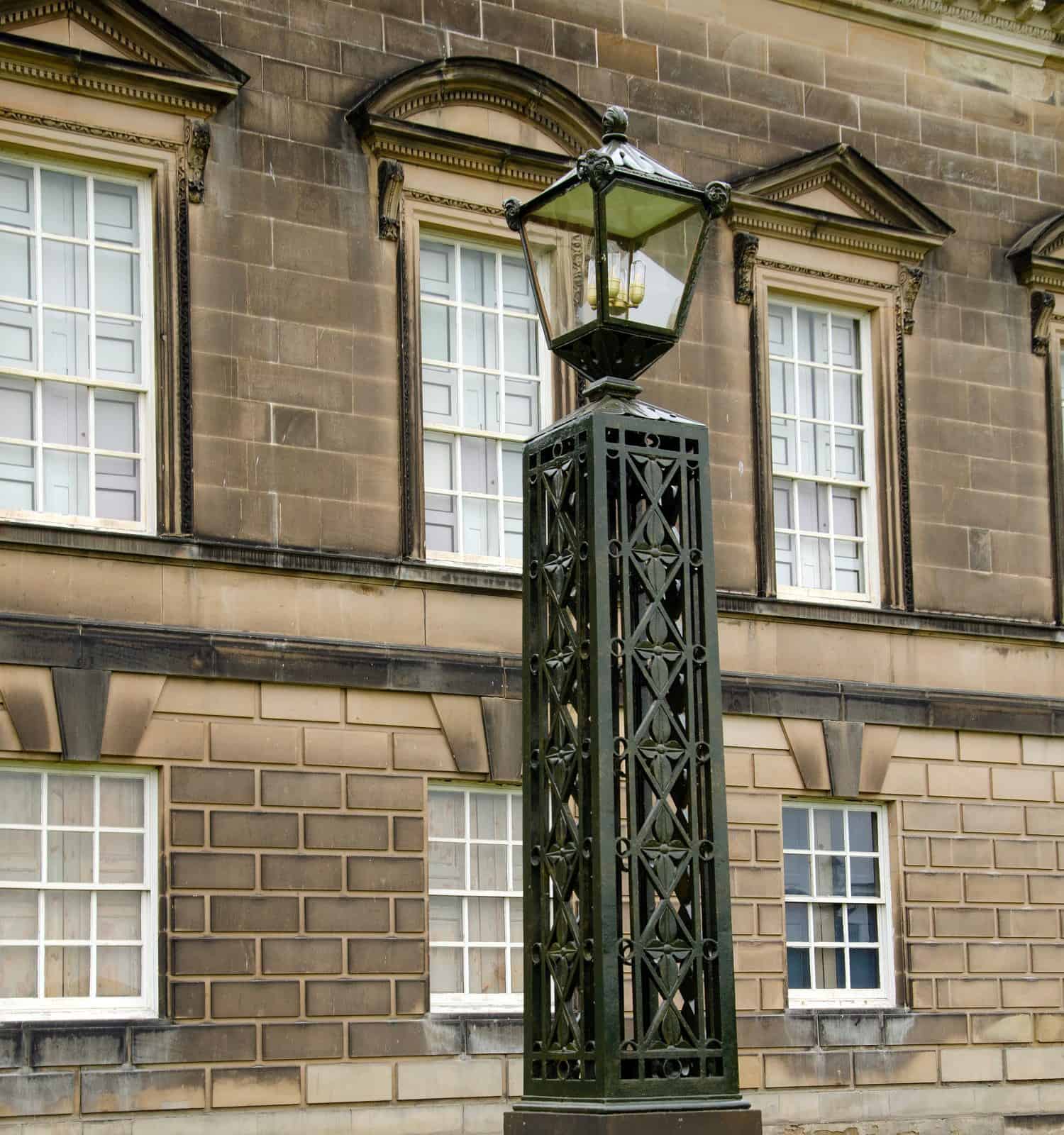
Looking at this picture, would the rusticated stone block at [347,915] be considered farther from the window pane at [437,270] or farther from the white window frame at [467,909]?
the window pane at [437,270]

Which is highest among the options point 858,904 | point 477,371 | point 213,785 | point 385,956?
point 477,371

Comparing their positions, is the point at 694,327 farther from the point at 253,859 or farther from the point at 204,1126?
the point at 204,1126

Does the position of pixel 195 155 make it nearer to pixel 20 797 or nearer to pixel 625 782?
pixel 20 797

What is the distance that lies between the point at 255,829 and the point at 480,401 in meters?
4.04

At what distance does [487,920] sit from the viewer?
1722 cm

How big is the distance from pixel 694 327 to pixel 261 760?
5.61 m

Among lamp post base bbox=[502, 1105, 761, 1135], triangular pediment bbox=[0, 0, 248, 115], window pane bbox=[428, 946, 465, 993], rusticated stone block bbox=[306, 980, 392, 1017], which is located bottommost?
lamp post base bbox=[502, 1105, 761, 1135]

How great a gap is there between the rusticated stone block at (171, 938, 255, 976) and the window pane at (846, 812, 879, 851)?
232 inches

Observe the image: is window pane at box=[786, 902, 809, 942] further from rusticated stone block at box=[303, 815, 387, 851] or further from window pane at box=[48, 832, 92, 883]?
window pane at box=[48, 832, 92, 883]

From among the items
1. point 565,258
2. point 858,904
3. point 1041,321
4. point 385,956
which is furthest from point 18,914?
point 1041,321

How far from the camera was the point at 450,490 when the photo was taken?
17625 millimetres

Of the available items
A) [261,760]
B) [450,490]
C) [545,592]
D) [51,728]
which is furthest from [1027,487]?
[545,592]

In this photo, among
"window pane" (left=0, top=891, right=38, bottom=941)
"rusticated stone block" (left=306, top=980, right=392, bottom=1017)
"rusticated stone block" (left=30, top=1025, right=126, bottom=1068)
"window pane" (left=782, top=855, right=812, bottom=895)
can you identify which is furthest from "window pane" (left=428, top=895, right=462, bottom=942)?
"window pane" (left=782, top=855, right=812, bottom=895)

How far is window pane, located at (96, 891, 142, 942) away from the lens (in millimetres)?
15438
